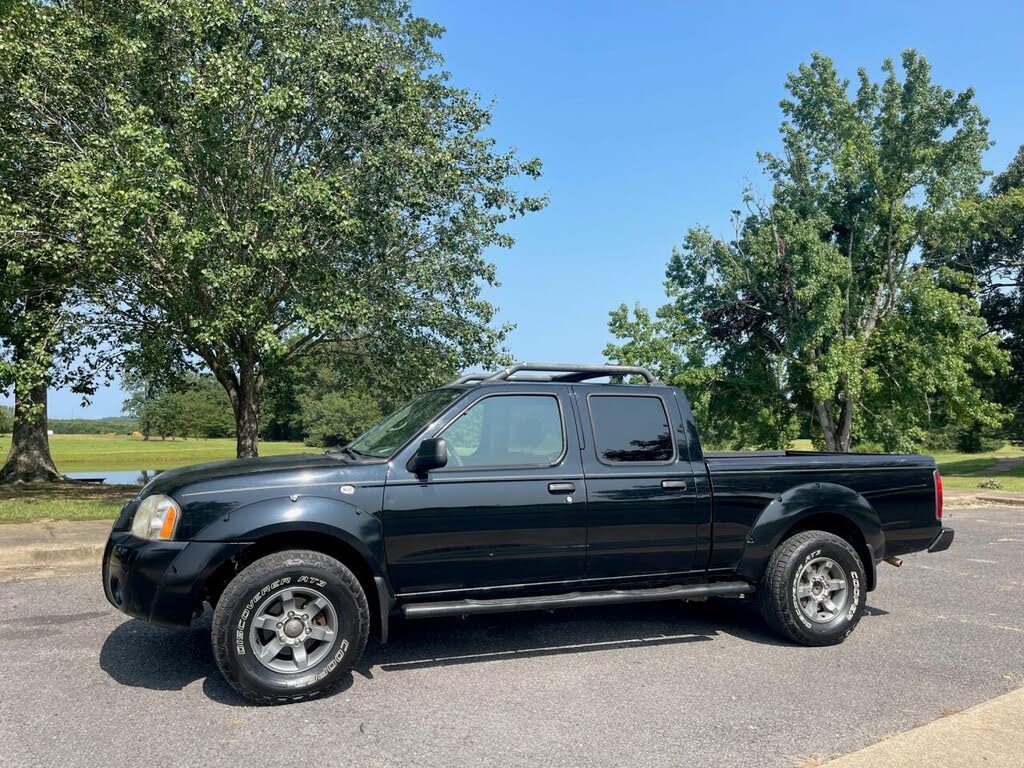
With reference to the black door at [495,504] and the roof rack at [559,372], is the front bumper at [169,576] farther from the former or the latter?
the roof rack at [559,372]

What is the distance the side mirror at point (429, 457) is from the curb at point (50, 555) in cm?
538

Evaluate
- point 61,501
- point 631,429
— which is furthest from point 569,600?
point 61,501

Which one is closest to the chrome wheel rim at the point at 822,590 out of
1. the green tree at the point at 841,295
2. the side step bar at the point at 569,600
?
the side step bar at the point at 569,600

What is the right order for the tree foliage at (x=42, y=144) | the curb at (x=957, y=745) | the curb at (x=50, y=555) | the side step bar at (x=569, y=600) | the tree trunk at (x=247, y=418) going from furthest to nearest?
the tree trunk at (x=247, y=418), the tree foliage at (x=42, y=144), the curb at (x=50, y=555), the side step bar at (x=569, y=600), the curb at (x=957, y=745)

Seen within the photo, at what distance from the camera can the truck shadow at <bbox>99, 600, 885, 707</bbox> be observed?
4.91 m

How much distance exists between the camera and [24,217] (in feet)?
45.4

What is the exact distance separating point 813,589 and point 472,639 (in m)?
2.58

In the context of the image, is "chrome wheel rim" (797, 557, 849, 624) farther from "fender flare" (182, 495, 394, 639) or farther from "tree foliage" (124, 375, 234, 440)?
"tree foliage" (124, 375, 234, 440)

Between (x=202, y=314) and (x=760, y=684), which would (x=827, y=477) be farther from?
(x=202, y=314)

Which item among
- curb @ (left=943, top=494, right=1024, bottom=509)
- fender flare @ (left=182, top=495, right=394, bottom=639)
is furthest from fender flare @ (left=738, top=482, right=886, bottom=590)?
curb @ (left=943, top=494, right=1024, bottom=509)

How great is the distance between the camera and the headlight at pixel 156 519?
4457 millimetres

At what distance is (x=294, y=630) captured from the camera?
14.7 feet

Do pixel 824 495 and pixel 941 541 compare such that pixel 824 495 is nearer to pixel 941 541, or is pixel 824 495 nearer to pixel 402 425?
pixel 941 541

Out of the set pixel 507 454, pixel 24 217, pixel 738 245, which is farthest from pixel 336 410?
pixel 507 454
